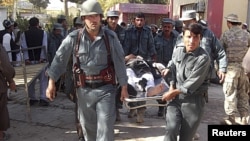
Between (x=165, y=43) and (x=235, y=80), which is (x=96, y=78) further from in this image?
(x=235, y=80)

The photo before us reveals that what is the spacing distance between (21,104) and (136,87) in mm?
3679

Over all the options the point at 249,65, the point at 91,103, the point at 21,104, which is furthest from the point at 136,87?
the point at 21,104

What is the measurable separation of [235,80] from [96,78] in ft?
9.88

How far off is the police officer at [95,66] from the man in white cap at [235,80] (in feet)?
8.87

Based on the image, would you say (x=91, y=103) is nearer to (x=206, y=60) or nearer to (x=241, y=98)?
(x=206, y=60)

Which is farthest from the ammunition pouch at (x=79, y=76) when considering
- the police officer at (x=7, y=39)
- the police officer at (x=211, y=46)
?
the police officer at (x=7, y=39)

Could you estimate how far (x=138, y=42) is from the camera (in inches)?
236

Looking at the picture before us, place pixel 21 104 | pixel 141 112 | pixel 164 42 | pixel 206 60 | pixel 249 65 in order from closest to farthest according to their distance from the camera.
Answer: pixel 206 60
pixel 249 65
pixel 141 112
pixel 164 42
pixel 21 104

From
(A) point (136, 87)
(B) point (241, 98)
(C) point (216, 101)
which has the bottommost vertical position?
(C) point (216, 101)

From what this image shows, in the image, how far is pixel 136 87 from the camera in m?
4.57

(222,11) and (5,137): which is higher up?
(222,11)

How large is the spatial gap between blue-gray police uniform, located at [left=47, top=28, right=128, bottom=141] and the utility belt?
0.11 feet

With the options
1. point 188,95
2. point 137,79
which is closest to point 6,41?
point 137,79

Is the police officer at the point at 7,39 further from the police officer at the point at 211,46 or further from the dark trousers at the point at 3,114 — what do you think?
the police officer at the point at 211,46
